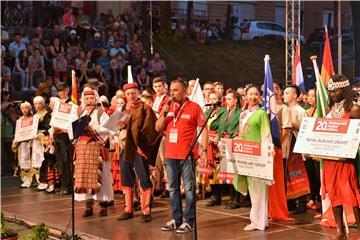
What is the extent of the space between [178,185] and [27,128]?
Answer: 5.24 meters

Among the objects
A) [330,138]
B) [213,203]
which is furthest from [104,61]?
[330,138]

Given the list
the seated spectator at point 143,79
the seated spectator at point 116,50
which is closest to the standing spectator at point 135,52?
the seated spectator at point 116,50

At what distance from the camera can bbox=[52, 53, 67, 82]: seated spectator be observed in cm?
1772

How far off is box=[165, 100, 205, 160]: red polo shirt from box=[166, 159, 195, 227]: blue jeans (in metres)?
0.11

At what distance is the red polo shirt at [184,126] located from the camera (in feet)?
26.3

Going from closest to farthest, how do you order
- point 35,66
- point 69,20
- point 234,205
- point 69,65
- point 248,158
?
point 248,158 → point 234,205 → point 35,66 → point 69,65 → point 69,20

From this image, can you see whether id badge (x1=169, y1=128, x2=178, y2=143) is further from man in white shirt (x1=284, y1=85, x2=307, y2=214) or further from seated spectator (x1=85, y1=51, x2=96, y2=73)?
seated spectator (x1=85, y1=51, x2=96, y2=73)

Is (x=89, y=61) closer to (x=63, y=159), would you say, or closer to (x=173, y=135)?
(x=63, y=159)

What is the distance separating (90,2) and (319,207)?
16.6 metres

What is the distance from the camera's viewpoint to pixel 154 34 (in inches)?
986

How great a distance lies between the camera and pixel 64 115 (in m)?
9.95

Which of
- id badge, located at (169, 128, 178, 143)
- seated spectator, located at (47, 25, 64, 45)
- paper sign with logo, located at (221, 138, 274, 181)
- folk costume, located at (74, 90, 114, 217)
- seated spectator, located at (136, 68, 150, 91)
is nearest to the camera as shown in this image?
paper sign with logo, located at (221, 138, 274, 181)

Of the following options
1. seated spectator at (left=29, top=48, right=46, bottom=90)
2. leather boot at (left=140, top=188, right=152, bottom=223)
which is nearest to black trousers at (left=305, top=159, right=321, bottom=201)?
leather boot at (left=140, top=188, right=152, bottom=223)

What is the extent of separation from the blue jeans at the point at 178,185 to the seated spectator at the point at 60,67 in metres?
10.2
